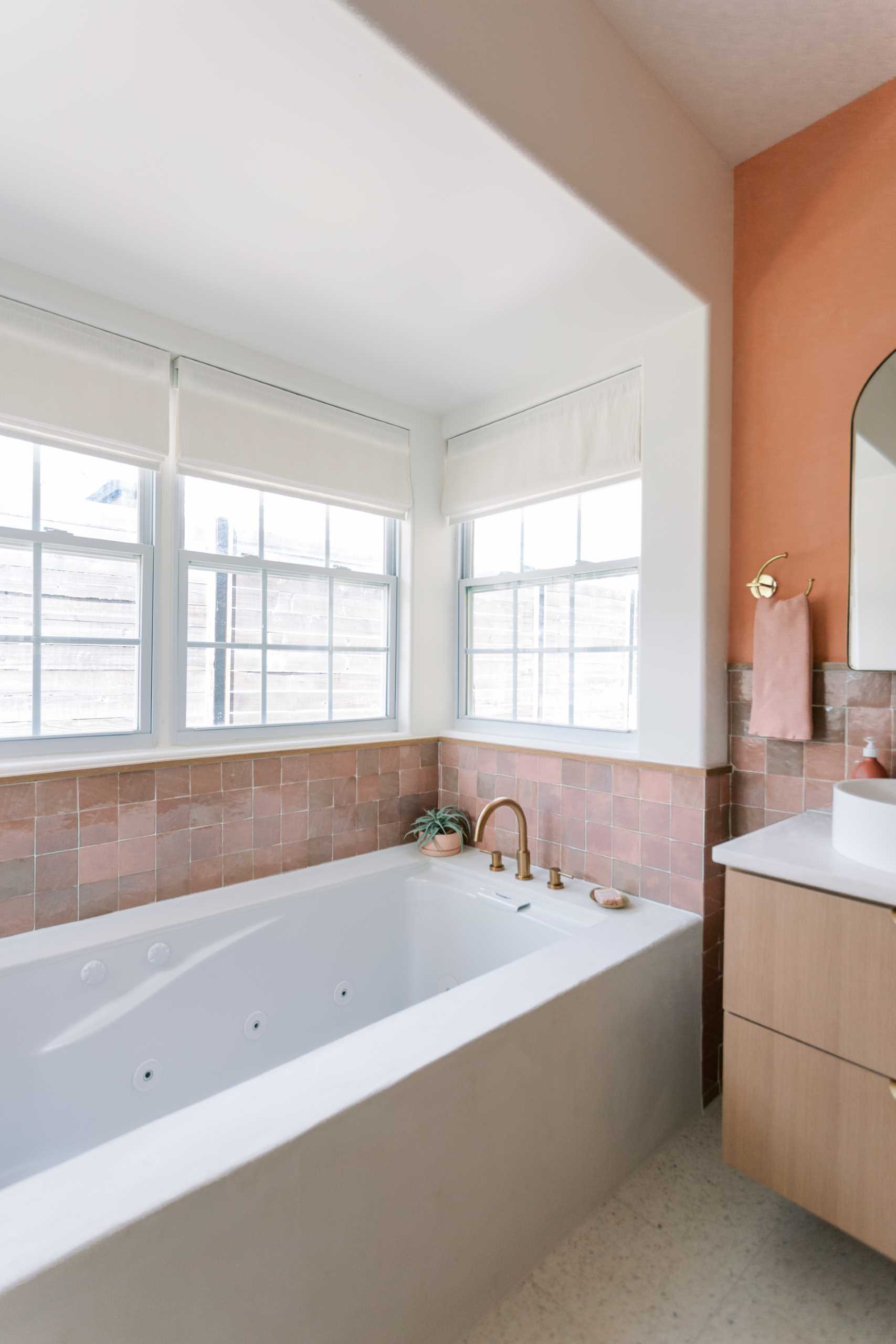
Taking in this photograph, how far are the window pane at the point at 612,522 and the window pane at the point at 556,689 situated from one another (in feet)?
1.30

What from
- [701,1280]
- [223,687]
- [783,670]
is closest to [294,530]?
[223,687]

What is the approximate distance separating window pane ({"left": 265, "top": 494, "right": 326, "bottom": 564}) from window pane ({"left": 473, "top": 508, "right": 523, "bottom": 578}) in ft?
2.23

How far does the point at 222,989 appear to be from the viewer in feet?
6.39

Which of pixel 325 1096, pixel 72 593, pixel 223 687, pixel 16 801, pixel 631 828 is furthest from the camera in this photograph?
pixel 223 687

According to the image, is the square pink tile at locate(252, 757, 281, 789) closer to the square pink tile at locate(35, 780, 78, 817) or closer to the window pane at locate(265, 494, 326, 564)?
the square pink tile at locate(35, 780, 78, 817)

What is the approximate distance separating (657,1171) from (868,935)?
0.95 m

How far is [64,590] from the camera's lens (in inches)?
79.6

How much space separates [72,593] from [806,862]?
2097 millimetres

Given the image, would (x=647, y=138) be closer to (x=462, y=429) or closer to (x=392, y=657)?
(x=462, y=429)

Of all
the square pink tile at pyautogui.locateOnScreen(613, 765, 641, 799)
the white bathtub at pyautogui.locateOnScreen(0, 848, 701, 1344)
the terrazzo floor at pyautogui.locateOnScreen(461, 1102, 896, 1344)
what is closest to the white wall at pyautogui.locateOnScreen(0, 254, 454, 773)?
the white bathtub at pyautogui.locateOnScreen(0, 848, 701, 1344)

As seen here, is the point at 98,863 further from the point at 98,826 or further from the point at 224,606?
the point at 224,606

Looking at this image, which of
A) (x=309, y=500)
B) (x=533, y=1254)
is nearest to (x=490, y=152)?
(x=309, y=500)

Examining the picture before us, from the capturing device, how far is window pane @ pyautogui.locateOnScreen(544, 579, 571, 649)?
2539mm

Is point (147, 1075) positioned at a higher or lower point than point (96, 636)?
lower
